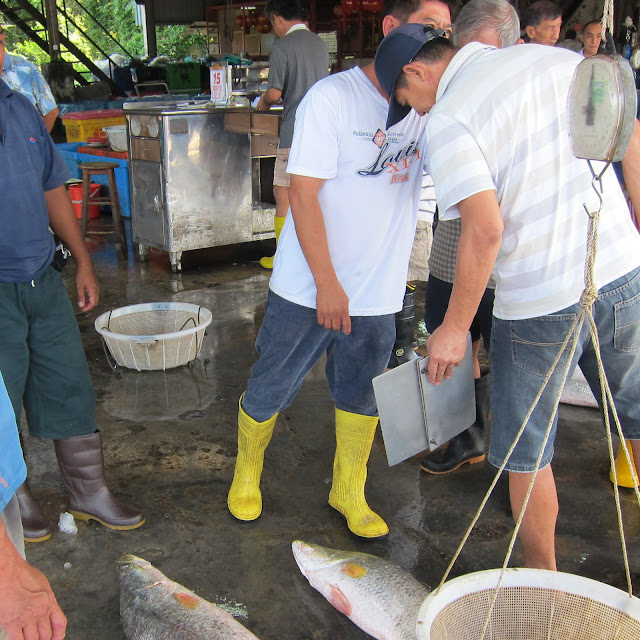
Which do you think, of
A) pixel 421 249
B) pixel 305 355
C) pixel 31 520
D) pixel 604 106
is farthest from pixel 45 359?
pixel 421 249

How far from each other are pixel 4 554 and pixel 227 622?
945 millimetres

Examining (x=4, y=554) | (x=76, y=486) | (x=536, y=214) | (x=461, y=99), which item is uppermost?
(x=461, y=99)

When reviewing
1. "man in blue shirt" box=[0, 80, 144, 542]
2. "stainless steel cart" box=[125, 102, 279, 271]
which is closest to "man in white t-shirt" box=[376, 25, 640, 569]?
"man in blue shirt" box=[0, 80, 144, 542]

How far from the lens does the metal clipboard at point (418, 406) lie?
231cm

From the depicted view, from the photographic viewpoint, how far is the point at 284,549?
2670 mm

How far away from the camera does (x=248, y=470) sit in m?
2.84

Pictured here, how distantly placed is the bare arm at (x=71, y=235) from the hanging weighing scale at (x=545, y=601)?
183cm

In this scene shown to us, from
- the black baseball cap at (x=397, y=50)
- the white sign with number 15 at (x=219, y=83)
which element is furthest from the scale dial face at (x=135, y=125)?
the black baseball cap at (x=397, y=50)

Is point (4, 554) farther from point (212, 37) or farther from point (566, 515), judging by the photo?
point (212, 37)

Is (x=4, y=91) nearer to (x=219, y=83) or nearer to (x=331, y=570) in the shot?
(x=331, y=570)

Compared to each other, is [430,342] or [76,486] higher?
[430,342]

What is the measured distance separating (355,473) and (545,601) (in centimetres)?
106

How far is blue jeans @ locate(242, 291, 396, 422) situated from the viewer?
2.56 metres

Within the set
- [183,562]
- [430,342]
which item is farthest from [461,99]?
[183,562]
